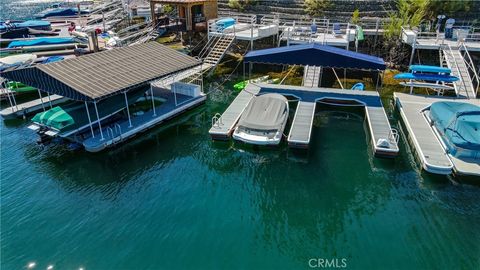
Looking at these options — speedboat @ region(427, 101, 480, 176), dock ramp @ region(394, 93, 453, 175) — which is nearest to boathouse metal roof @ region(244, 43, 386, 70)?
dock ramp @ region(394, 93, 453, 175)

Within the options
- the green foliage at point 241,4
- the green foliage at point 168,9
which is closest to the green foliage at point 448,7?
the green foliage at point 241,4

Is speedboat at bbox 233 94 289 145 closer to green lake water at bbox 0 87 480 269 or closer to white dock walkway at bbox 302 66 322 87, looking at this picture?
green lake water at bbox 0 87 480 269

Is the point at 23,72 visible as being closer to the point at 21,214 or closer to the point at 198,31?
the point at 21,214

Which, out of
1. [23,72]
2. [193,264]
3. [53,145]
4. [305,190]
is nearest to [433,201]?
[305,190]

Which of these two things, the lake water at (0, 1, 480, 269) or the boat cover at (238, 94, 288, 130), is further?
the boat cover at (238, 94, 288, 130)

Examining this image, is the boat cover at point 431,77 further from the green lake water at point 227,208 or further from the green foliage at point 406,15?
the green lake water at point 227,208
